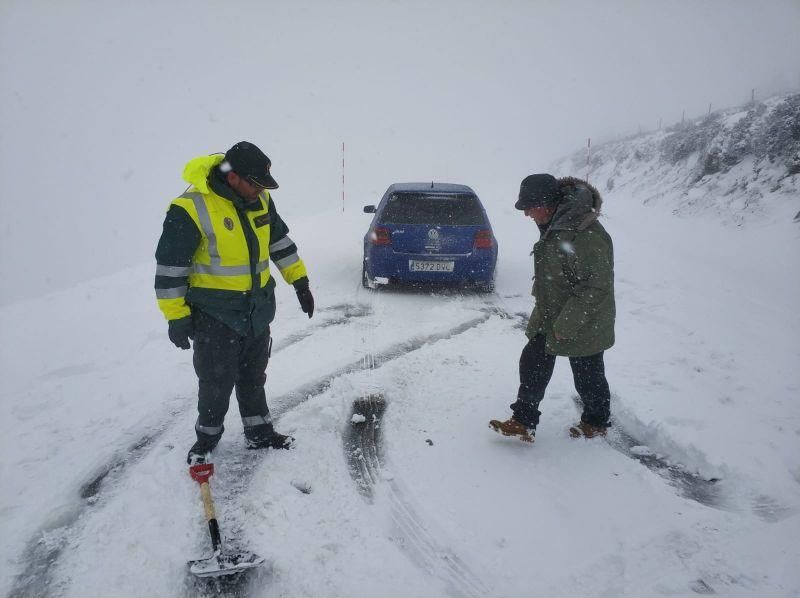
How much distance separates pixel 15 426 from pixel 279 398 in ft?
6.19

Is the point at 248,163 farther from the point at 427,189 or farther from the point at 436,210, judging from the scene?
the point at 427,189

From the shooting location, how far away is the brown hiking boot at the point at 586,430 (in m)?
3.33

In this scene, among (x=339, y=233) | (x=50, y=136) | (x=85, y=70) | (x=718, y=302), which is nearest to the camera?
(x=718, y=302)

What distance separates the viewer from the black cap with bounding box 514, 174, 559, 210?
2926 mm

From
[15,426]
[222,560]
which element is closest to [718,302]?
[222,560]

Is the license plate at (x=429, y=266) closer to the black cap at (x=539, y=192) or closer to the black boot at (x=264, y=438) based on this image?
the black cap at (x=539, y=192)

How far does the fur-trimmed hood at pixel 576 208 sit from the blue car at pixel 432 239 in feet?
11.2

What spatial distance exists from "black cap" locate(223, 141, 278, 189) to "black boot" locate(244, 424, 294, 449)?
1.61 metres

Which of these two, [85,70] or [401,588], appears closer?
[401,588]

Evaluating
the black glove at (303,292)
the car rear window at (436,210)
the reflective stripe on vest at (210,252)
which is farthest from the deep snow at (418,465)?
the car rear window at (436,210)

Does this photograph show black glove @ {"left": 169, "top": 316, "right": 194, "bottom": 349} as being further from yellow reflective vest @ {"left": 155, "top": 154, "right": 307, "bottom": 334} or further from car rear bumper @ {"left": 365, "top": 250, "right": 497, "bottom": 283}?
car rear bumper @ {"left": 365, "top": 250, "right": 497, "bottom": 283}

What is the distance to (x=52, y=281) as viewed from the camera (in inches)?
1582

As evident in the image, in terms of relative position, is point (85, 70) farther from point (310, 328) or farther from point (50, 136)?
point (310, 328)

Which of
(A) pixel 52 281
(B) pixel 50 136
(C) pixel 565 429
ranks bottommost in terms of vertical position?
(A) pixel 52 281
